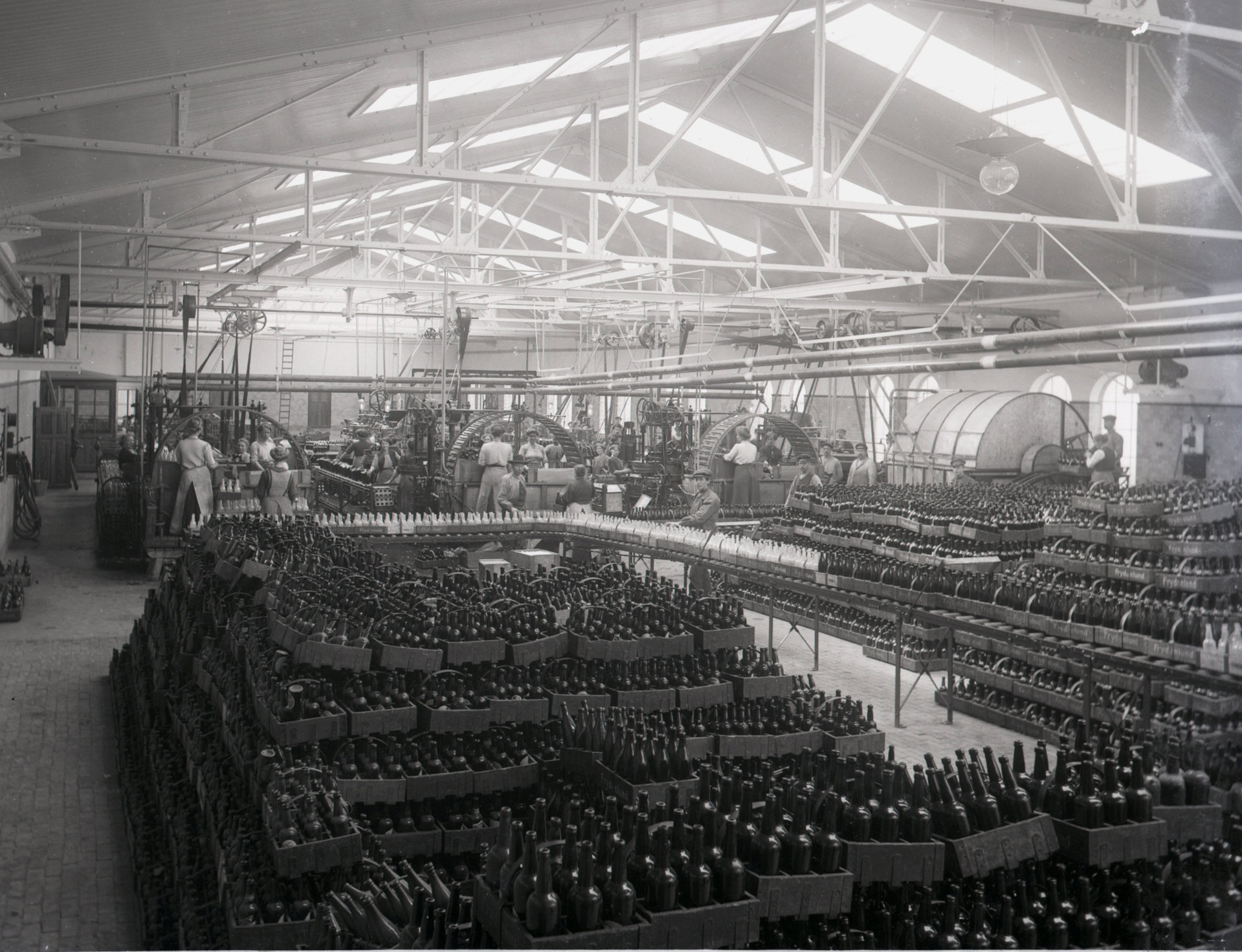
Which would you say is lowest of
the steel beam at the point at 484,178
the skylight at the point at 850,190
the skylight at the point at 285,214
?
the steel beam at the point at 484,178

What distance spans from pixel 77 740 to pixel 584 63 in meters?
8.59

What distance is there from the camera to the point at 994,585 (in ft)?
26.4

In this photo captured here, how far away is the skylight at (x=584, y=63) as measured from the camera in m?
10.9

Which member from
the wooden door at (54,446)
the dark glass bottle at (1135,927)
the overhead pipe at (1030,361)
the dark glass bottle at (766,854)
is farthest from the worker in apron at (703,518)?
the wooden door at (54,446)

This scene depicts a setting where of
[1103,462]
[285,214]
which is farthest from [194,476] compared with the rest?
[1103,462]

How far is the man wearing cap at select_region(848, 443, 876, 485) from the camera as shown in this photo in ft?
53.9

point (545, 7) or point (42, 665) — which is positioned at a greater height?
point (545, 7)

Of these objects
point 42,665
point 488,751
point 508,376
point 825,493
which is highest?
point 508,376

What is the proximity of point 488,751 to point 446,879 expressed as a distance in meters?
0.68

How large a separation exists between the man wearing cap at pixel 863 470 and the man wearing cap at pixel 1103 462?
127 inches

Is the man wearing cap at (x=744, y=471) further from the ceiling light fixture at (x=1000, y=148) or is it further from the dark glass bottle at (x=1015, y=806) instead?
the dark glass bottle at (x=1015, y=806)

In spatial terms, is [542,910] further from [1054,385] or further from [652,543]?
[1054,385]

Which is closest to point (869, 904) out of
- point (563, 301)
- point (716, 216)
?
point (716, 216)

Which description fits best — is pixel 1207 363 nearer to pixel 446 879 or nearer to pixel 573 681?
pixel 573 681
